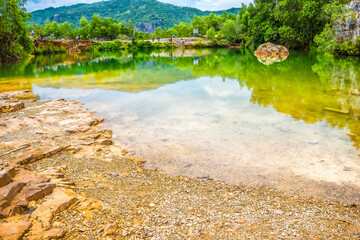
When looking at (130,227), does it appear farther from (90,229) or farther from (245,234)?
(245,234)

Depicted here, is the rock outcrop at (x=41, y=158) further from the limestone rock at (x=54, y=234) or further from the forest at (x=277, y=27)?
the forest at (x=277, y=27)

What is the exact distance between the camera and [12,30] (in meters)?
46.6

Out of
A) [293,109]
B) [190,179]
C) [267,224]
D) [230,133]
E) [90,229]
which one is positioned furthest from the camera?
[293,109]

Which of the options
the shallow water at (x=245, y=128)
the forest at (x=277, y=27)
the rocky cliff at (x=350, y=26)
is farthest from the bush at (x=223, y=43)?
the shallow water at (x=245, y=128)

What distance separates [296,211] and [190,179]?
9.41ft

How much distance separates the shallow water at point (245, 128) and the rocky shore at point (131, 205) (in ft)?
2.60

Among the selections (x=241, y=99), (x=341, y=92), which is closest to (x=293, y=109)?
(x=241, y=99)

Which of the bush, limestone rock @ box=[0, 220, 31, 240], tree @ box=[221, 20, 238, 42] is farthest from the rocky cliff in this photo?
the bush

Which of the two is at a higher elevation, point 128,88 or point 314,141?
point 128,88

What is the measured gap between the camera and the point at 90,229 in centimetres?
471

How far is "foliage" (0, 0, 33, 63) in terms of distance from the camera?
44219 mm

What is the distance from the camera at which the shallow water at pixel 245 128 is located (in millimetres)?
7672

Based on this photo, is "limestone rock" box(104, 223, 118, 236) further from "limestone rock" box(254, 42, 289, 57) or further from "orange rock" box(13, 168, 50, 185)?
"limestone rock" box(254, 42, 289, 57)

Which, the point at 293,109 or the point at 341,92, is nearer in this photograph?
the point at 293,109
